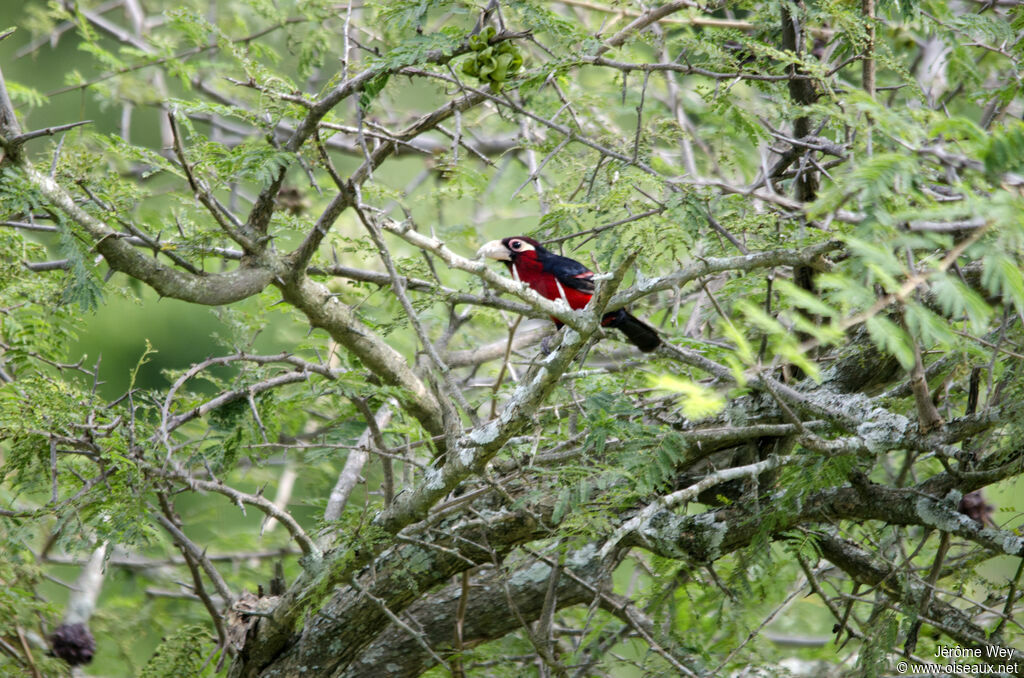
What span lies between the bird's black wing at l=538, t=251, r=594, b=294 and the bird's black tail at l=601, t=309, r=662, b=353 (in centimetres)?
74

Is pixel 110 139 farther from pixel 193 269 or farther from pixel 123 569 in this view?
pixel 123 569

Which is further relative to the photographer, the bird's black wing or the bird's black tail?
the bird's black wing

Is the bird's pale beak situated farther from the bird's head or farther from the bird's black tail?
the bird's black tail

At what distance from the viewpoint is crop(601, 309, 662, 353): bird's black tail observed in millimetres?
3811

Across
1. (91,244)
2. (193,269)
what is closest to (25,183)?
(91,244)

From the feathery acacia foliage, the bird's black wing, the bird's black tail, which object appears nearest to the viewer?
the feathery acacia foliage

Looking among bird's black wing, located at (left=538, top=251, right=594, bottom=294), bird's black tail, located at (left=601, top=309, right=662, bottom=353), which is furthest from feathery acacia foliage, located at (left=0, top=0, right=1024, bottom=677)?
bird's black wing, located at (left=538, top=251, right=594, bottom=294)

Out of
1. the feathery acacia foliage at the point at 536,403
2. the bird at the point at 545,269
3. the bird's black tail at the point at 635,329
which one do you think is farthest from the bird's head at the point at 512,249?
the bird's black tail at the point at 635,329

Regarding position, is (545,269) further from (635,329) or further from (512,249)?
(635,329)

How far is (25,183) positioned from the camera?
2629 millimetres

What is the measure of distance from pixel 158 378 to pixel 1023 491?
851 cm

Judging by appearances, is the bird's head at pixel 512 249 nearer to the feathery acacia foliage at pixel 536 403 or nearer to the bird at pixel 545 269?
the bird at pixel 545 269

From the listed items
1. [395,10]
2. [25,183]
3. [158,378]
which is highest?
[395,10]

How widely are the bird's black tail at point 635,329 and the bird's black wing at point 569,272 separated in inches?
29.1
